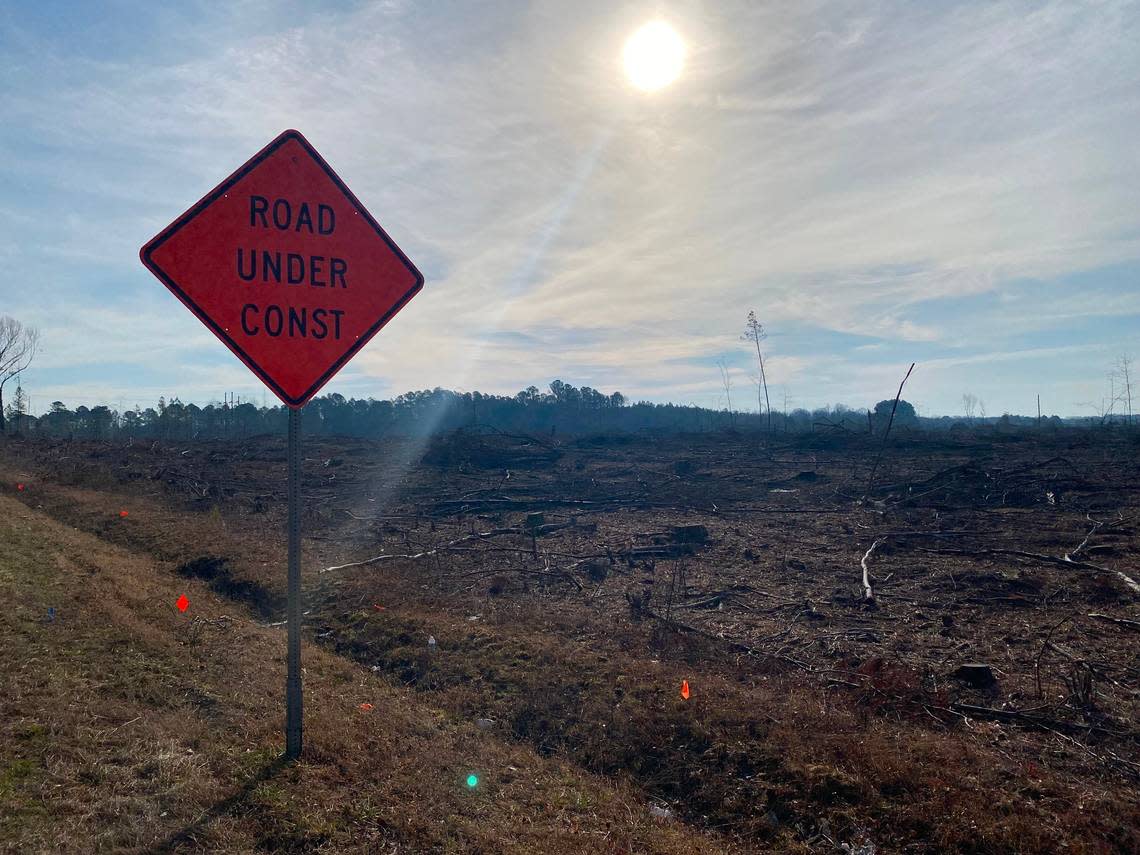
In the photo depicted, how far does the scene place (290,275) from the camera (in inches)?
154

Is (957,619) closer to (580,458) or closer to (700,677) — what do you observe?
(700,677)

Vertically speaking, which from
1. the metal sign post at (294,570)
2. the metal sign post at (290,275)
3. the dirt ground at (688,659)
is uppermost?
the metal sign post at (290,275)

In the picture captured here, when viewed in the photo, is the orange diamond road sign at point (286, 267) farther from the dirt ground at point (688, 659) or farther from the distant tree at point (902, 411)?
the distant tree at point (902, 411)

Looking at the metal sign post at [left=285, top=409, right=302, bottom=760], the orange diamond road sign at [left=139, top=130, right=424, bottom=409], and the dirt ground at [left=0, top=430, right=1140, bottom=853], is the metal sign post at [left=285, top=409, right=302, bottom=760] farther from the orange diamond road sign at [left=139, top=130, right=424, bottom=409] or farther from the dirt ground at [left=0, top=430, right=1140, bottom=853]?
the dirt ground at [left=0, top=430, right=1140, bottom=853]

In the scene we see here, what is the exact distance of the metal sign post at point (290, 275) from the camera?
3.70 meters

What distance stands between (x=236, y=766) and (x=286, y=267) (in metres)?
2.88

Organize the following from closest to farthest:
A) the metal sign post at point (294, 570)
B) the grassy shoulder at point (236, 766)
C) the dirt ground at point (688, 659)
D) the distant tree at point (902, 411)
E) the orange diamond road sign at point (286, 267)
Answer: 1. the grassy shoulder at point (236, 766)
2. the orange diamond road sign at point (286, 267)
3. the metal sign post at point (294, 570)
4. the dirt ground at point (688, 659)
5. the distant tree at point (902, 411)

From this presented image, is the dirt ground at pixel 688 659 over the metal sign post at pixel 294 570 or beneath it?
beneath

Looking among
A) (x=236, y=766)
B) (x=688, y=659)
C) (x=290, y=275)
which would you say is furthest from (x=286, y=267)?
(x=688, y=659)

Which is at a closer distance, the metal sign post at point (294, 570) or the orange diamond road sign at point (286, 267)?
the orange diamond road sign at point (286, 267)

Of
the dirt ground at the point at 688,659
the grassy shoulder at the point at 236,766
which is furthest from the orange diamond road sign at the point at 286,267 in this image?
the dirt ground at the point at 688,659

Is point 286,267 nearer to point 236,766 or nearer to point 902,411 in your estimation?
point 236,766

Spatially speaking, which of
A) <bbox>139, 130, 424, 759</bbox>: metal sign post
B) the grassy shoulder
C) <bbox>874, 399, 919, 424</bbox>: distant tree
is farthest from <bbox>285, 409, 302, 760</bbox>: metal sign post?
<bbox>874, 399, 919, 424</bbox>: distant tree

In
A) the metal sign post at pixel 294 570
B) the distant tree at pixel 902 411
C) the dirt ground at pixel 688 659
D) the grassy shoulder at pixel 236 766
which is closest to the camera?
the grassy shoulder at pixel 236 766
